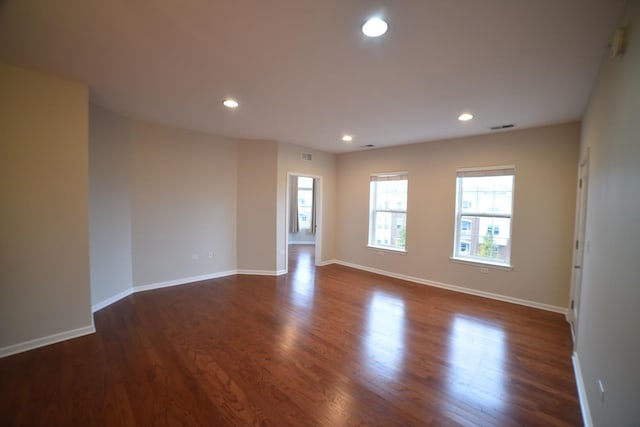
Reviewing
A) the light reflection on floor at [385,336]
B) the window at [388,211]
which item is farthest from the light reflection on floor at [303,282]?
the window at [388,211]

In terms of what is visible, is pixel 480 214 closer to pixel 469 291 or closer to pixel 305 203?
pixel 469 291

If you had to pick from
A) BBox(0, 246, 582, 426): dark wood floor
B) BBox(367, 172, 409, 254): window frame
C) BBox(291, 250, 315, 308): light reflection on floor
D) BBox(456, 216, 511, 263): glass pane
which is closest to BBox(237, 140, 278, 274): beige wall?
BBox(291, 250, 315, 308): light reflection on floor

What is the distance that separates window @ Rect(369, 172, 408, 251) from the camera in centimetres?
544

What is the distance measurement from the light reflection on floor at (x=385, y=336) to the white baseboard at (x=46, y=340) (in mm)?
2994

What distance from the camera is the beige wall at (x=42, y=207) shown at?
2.41m

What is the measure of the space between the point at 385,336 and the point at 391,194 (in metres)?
3.30

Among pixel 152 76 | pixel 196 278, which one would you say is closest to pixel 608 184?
pixel 152 76

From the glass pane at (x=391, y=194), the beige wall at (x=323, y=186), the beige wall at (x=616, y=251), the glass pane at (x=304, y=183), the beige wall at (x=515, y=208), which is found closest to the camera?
the beige wall at (x=616, y=251)

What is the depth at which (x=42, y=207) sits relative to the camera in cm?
257

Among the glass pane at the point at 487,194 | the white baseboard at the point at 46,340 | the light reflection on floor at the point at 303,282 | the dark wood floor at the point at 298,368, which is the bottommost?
the dark wood floor at the point at 298,368

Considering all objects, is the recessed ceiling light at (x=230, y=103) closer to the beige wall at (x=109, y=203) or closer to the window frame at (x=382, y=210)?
the beige wall at (x=109, y=203)

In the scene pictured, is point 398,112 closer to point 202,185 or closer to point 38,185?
point 202,185

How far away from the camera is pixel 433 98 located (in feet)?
9.48

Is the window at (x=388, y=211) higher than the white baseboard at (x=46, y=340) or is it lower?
higher
